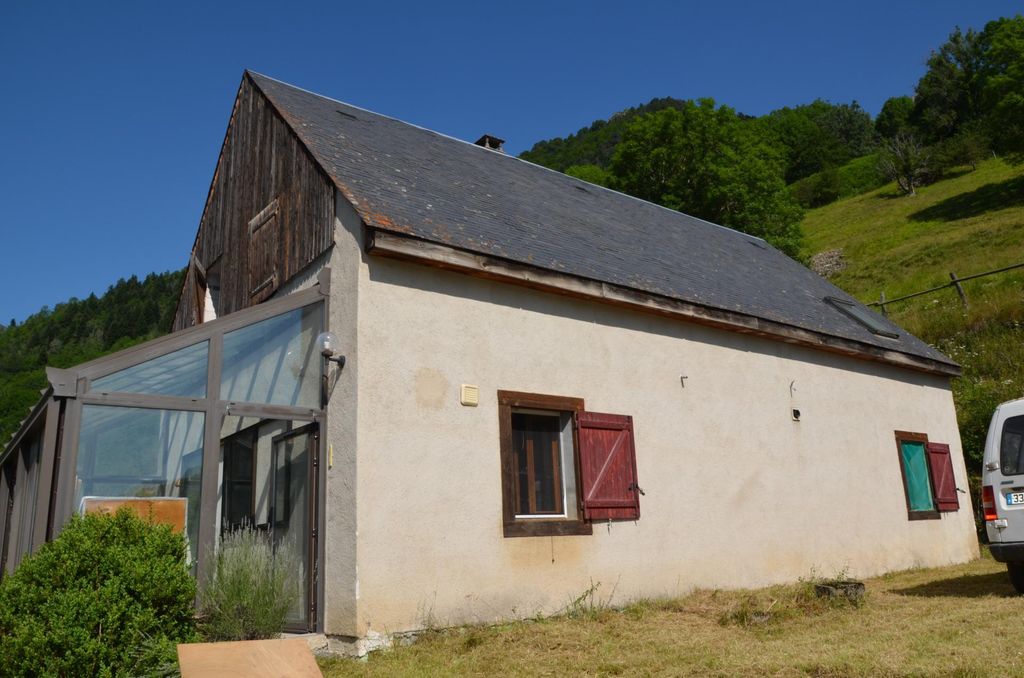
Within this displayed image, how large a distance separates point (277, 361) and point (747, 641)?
489cm

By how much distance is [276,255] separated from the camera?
31.2ft

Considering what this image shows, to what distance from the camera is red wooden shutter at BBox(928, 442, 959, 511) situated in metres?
13.2

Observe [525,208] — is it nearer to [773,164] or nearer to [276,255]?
[276,255]

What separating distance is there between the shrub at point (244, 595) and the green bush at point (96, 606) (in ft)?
1.45

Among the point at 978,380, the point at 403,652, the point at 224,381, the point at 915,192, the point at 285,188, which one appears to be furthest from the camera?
the point at 915,192

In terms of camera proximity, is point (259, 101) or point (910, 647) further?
point (259, 101)

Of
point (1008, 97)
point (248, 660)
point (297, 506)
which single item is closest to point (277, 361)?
point (297, 506)

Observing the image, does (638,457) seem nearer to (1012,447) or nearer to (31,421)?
(1012,447)

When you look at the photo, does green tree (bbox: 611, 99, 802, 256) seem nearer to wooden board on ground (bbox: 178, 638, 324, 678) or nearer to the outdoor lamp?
the outdoor lamp

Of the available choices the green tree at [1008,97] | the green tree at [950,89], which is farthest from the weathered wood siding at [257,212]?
the green tree at [950,89]

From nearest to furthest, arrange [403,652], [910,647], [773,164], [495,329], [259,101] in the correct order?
[910,647] < [403,652] < [495,329] < [259,101] < [773,164]

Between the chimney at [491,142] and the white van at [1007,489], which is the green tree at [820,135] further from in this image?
the white van at [1007,489]

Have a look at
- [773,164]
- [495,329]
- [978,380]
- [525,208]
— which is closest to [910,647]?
[495,329]

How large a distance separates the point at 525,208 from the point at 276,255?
11.1ft
